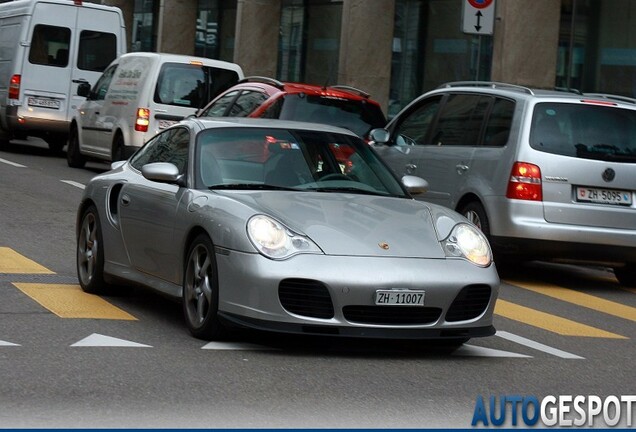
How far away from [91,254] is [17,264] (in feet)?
5.50

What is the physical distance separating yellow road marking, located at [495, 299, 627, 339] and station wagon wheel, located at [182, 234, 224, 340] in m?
2.76

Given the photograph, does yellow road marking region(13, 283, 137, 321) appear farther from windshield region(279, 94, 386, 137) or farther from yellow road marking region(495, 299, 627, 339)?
windshield region(279, 94, 386, 137)

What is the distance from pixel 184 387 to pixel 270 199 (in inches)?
75.6

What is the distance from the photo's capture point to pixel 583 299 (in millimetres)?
12430

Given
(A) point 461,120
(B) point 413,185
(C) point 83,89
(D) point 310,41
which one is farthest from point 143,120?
(D) point 310,41

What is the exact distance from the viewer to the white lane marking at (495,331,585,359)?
898 centimetres

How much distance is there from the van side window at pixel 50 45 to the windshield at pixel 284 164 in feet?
56.4

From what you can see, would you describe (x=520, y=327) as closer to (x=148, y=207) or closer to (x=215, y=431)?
(x=148, y=207)

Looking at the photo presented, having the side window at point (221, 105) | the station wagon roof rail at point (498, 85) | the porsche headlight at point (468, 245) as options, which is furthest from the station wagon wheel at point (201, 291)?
the side window at point (221, 105)

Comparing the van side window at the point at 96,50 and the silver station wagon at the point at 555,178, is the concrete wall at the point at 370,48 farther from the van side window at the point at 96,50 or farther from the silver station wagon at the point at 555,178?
the silver station wagon at the point at 555,178

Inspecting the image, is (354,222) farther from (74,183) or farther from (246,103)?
(74,183)

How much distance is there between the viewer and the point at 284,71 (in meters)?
37.1

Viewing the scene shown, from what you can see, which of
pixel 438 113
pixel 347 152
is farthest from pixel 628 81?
pixel 347 152

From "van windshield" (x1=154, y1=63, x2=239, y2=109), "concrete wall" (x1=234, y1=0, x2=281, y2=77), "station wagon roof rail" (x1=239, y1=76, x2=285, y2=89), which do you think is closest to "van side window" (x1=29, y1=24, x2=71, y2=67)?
"van windshield" (x1=154, y1=63, x2=239, y2=109)
